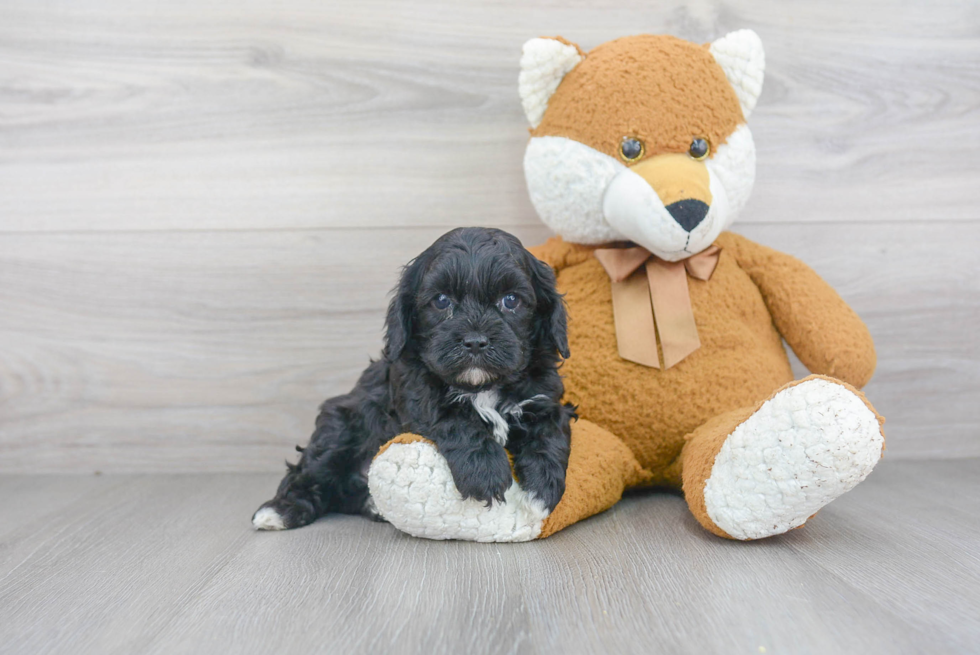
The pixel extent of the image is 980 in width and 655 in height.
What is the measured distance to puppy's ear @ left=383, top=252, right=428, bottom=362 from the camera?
140 cm

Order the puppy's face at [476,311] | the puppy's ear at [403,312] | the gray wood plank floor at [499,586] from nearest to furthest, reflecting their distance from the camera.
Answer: the gray wood plank floor at [499,586] < the puppy's face at [476,311] < the puppy's ear at [403,312]

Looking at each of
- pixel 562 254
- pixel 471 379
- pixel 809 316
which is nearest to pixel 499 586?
pixel 471 379

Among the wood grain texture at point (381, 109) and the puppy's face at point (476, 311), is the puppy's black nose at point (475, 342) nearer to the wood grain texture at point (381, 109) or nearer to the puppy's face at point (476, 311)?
the puppy's face at point (476, 311)

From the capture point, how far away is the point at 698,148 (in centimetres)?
159

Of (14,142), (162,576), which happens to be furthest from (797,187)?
(14,142)

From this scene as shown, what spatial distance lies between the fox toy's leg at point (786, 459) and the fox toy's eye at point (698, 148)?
59cm

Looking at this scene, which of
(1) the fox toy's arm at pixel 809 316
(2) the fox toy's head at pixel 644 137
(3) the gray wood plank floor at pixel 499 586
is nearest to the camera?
(3) the gray wood plank floor at pixel 499 586

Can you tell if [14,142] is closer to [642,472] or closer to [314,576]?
[314,576]

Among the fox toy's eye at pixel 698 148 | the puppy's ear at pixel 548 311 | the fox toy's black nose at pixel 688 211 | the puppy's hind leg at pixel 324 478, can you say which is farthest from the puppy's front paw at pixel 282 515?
the fox toy's eye at pixel 698 148

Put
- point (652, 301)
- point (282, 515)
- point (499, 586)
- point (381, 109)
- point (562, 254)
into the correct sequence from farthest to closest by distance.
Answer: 1. point (381, 109)
2. point (562, 254)
3. point (652, 301)
4. point (282, 515)
5. point (499, 586)

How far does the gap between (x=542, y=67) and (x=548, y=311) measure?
60 centimetres

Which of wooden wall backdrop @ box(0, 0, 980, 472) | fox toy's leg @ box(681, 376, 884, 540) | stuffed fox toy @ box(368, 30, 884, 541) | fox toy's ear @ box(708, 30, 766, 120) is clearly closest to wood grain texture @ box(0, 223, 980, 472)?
wooden wall backdrop @ box(0, 0, 980, 472)

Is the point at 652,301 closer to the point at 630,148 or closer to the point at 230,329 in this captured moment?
the point at 630,148

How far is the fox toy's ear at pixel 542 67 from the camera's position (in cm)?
164
